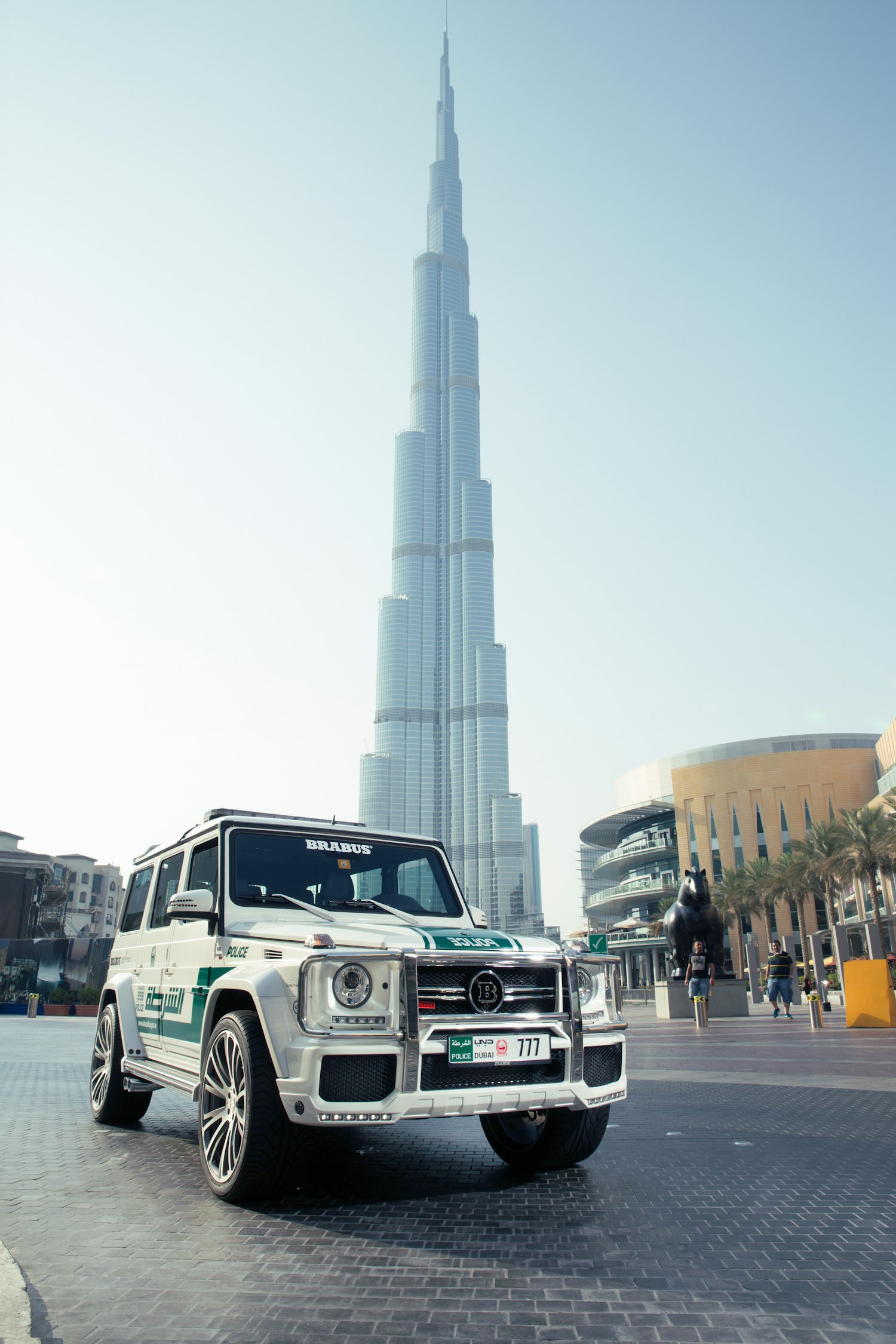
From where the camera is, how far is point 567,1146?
18.1ft

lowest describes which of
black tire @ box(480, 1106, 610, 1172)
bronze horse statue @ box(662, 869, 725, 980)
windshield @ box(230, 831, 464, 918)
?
black tire @ box(480, 1106, 610, 1172)

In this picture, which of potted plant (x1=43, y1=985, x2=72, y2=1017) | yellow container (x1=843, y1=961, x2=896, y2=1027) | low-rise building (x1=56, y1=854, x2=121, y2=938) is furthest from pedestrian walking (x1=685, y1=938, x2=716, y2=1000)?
low-rise building (x1=56, y1=854, x2=121, y2=938)

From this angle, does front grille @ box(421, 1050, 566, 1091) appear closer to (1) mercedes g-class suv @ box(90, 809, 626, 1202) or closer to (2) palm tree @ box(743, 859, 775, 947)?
(1) mercedes g-class suv @ box(90, 809, 626, 1202)

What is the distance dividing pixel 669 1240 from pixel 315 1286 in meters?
1.59

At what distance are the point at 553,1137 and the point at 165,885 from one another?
3.65 m

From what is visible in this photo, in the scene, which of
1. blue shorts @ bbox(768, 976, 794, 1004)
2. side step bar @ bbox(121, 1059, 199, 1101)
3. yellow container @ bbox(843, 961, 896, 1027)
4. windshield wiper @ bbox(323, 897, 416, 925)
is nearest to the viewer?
side step bar @ bbox(121, 1059, 199, 1101)

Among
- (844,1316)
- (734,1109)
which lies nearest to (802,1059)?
(734,1109)

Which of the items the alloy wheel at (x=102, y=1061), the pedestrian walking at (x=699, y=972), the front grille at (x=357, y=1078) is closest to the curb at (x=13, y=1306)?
the front grille at (x=357, y=1078)

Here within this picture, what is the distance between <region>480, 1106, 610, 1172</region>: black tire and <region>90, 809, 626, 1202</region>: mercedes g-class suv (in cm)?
1

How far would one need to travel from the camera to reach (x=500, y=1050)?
468 centimetres

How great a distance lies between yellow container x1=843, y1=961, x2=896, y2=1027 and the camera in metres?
18.9

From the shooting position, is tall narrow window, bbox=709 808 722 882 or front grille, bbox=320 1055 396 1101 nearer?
front grille, bbox=320 1055 396 1101

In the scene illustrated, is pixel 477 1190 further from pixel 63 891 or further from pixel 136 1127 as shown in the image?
pixel 63 891

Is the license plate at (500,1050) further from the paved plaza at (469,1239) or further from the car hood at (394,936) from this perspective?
the paved plaza at (469,1239)
